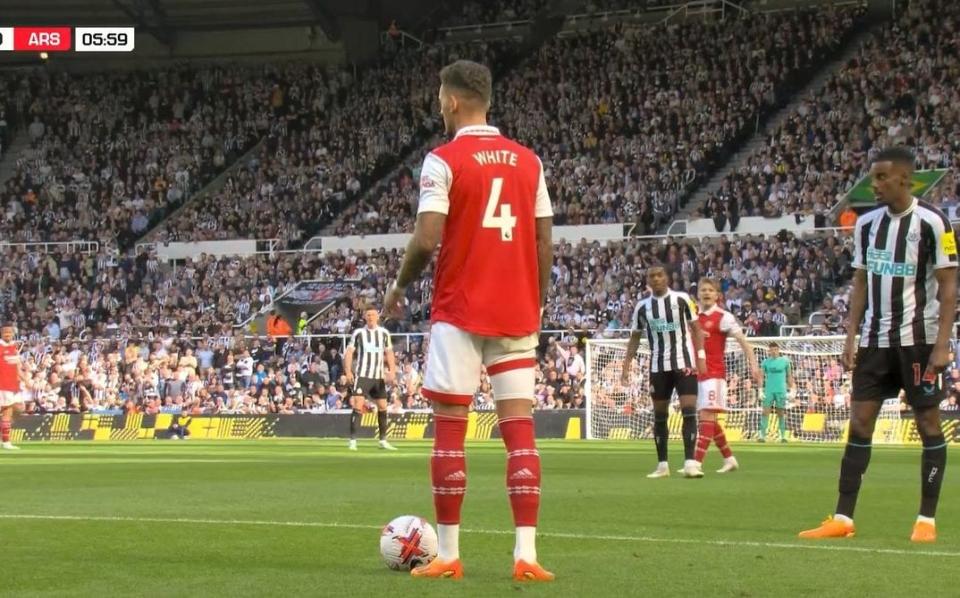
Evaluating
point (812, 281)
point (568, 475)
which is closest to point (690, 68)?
point (812, 281)

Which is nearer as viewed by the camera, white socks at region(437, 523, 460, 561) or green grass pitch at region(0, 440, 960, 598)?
green grass pitch at region(0, 440, 960, 598)

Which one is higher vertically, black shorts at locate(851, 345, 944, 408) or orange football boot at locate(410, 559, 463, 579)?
black shorts at locate(851, 345, 944, 408)

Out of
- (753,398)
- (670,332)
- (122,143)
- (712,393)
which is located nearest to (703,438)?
(670,332)

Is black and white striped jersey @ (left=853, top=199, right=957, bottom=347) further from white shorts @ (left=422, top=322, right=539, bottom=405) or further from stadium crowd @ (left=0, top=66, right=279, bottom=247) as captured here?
stadium crowd @ (left=0, top=66, right=279, bottom=247)

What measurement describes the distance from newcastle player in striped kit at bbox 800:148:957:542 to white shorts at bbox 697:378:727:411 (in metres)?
8.84

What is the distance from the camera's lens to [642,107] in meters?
45.4

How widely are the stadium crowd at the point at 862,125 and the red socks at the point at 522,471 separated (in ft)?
101

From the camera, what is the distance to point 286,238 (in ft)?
153

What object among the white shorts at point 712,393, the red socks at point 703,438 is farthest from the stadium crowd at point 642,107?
the red socks at point 703,438

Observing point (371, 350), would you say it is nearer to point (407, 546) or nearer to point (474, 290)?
point (407, 546)

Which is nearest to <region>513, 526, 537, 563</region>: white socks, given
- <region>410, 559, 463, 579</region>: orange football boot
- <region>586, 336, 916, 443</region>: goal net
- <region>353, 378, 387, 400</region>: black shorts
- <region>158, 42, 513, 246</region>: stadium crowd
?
<region>410, 559, 463, 579</region>: orange football boot

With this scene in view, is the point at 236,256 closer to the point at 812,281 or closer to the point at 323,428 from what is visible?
the point at 323,428

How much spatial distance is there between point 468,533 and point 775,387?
21.9 m

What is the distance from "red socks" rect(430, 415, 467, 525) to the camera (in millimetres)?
7281
